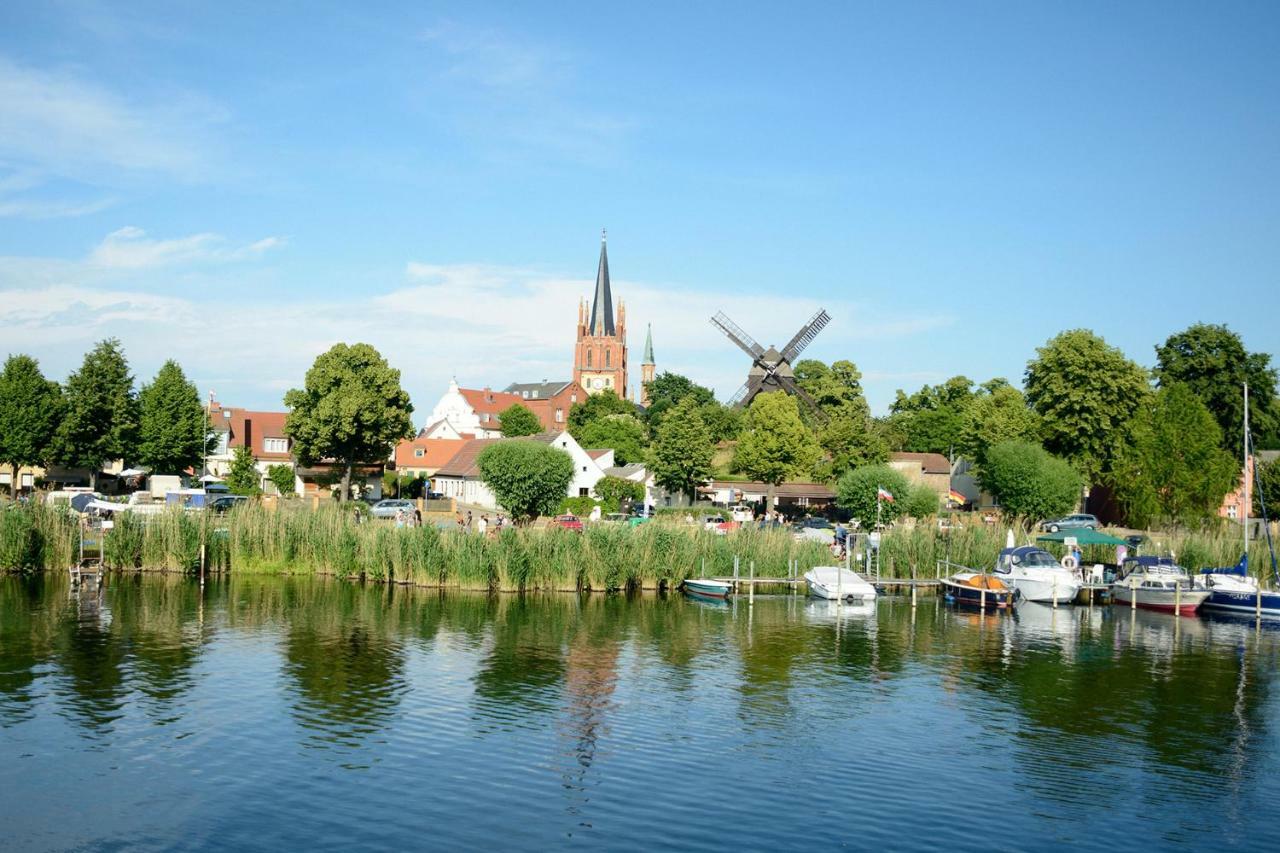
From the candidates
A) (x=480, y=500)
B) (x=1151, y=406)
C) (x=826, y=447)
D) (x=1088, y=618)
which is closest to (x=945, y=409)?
(x=826, y=447)

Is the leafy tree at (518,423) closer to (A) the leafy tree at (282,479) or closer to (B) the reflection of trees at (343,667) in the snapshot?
(A) the leafy tree at (282,479)

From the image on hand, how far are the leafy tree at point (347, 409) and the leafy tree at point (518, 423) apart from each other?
45.4 metres

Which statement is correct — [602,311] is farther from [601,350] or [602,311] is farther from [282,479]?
[282,479]

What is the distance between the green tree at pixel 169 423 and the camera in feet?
268

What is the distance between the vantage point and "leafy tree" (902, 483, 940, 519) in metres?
67.9

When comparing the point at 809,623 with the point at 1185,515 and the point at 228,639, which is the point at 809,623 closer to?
the point at 228,639

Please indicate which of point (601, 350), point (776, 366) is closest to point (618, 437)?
point (776, 366)

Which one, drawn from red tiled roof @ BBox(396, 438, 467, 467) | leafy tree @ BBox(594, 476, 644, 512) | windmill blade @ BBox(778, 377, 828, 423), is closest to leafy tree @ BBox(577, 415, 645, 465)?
red tiled roof @ BBox(396, 438, 467, 467)

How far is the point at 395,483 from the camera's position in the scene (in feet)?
314

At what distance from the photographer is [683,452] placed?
79.9m

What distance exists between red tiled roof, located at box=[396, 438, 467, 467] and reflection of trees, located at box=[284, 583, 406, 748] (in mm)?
68789

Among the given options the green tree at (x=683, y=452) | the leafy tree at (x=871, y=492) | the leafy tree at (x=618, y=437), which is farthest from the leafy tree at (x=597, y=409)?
the leafy tree at (x=871, y=492)

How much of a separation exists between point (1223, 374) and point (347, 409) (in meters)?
64.0

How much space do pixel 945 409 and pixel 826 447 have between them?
98.7ft
